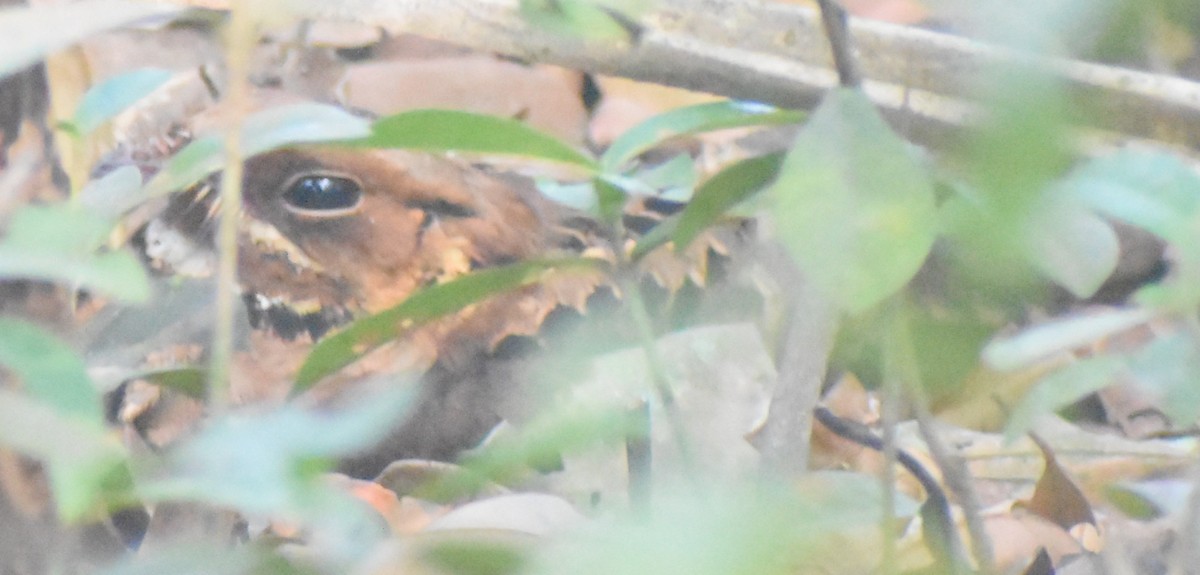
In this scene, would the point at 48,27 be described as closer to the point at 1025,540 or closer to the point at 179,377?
the point at 179,377

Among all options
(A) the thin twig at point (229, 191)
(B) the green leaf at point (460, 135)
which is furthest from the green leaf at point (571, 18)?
(A) the thin twig at point (229, 191)

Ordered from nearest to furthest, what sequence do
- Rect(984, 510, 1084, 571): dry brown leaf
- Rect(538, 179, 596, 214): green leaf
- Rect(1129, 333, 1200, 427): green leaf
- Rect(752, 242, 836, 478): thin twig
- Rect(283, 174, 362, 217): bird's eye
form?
Rect(1129, 333, 1200, 427): green leaf → Rect(752, 242, 836, 478): thin twig → Rect(538, 179, 596, 214): green leaf → Rect(984, 510, 1084, 571): dry brown leaf → Rect(283, 174, 362, 217): bird's eye

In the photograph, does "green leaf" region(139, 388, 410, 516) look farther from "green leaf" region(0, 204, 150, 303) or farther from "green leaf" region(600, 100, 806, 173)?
"green leaf" region(600, 100, 806, 173)

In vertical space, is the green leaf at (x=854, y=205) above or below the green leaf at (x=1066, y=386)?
above

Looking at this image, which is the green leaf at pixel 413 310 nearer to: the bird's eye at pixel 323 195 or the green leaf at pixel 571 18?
the green leaf at pixel 571 18

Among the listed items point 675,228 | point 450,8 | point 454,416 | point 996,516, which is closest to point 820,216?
point 675,228

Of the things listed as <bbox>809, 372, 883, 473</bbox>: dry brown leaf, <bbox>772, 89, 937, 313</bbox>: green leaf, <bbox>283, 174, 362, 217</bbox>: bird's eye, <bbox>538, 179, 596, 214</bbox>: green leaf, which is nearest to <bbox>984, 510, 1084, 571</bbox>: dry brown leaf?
<bbox>809, 372, 883, 473</bbox>: dry brown leaf

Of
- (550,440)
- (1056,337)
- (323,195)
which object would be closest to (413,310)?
(550,440)
